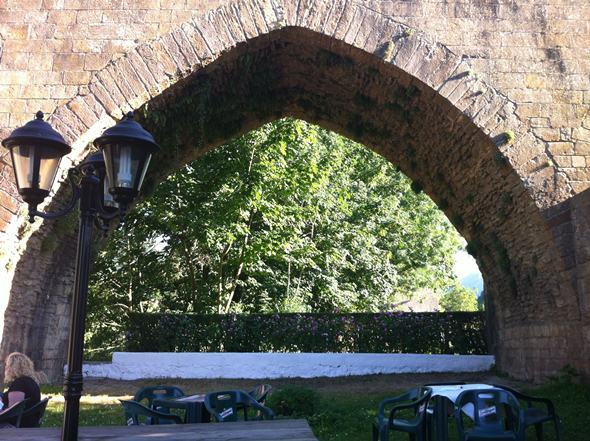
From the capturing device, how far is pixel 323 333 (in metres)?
10.4

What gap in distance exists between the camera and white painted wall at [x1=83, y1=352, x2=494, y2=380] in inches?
384

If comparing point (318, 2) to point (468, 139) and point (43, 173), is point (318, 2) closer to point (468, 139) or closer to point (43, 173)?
point (468, 139)

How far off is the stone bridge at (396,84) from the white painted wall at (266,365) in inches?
110

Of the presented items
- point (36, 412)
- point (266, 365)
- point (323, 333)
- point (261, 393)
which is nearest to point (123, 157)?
point (36, 412)

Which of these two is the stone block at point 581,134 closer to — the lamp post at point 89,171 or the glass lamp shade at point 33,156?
the lamp post at point 89,171

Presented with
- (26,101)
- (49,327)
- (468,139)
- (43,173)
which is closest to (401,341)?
(468,139)

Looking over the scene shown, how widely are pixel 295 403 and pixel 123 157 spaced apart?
4004 mm

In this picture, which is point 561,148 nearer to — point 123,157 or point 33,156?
point 123,157

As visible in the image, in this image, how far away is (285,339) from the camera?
10.4 meters

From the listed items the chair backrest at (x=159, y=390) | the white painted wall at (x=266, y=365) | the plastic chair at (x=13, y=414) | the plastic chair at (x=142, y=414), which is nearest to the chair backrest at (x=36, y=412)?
the plastic chair at (x=13, y=414)

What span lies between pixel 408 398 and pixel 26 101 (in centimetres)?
528

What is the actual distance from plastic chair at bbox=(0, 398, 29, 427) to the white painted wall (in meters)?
6.15

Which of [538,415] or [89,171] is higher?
[89,171]

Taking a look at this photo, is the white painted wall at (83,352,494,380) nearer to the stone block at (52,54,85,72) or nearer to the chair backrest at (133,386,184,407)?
the chair backrest at (133,386,184,407)
